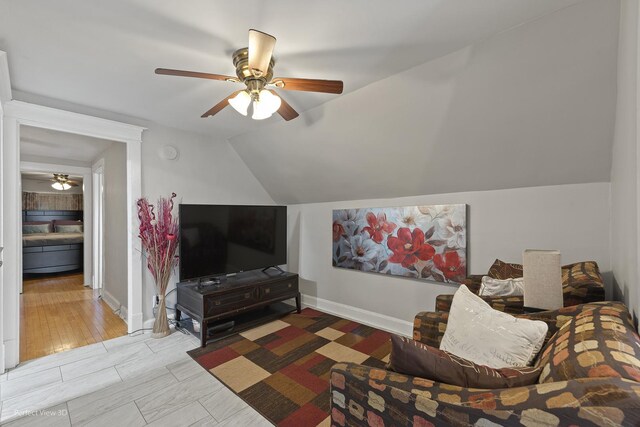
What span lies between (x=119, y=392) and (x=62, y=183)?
6813 mm

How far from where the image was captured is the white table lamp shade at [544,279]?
1469 millimetres

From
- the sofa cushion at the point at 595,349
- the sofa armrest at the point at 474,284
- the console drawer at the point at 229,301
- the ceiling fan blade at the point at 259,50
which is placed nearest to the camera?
the sofa cushion at the point at 595,349

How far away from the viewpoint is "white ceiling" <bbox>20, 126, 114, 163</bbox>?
3.54 metres

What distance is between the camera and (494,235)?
259 centimetres

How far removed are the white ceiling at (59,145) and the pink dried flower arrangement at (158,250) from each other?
144cm

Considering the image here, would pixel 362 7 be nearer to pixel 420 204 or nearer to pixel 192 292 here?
pixel 420 204

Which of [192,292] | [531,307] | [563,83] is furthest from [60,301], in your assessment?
[563,83]

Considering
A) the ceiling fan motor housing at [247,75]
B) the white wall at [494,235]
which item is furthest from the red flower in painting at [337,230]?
the ceiling fan motor housing at [247,75]

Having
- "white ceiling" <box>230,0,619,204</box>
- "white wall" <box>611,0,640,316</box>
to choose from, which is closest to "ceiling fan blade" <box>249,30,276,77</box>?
"white ceiling" <box>230,0,619,204</box>

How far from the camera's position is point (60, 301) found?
13.9 ft

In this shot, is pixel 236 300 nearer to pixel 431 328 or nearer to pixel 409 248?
pixel 409 248

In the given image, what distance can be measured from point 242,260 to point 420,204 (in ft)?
7.40

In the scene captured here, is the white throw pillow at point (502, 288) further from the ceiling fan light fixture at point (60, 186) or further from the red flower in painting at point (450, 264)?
the ceiling fan light fixture at point (60, 186)

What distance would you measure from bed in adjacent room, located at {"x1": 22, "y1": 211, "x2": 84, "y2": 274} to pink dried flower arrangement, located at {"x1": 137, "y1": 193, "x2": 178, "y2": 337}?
4527 millimetres
